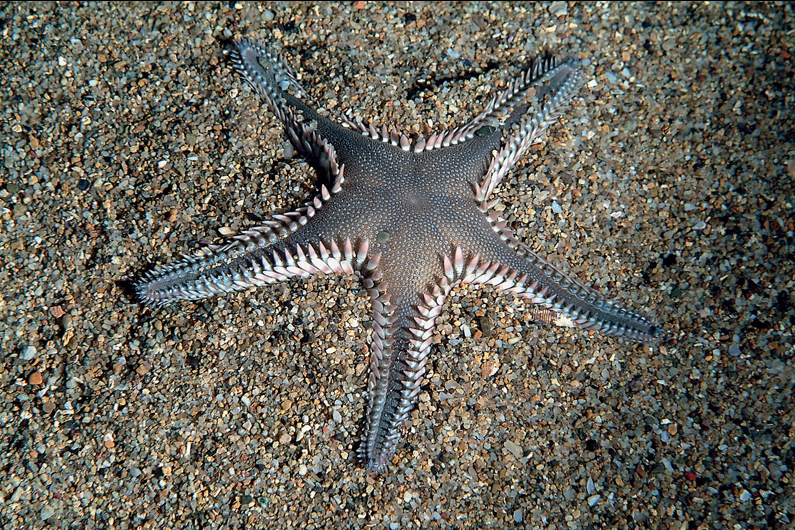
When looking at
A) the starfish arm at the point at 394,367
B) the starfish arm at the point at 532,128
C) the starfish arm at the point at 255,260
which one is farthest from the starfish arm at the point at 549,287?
the starfish arm at the point at 255,260

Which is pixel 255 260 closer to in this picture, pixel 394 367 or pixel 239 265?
pixel 239 265

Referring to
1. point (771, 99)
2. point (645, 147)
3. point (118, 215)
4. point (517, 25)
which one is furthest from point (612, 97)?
point (118, 215)

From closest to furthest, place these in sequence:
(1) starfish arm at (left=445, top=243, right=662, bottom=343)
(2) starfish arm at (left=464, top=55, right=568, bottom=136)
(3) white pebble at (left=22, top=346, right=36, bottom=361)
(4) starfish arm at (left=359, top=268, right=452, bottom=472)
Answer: (4) starfish arm at (left=359, top=268, right=452, bottom=472) < (1) starfish arm at (left=445, top=243, right=662, bottom=343) < (3) white pebble at (left=22, top=346, right=36, bottom=361) < (2) starfish arm at (left=464, top=55, right=568, bottom=136)

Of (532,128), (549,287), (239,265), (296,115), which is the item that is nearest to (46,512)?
(239,265)

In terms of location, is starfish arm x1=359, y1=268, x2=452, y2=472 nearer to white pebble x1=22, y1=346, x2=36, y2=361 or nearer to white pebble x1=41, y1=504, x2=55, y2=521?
white pebble x1=41, y1=504, x2=55, y2=521

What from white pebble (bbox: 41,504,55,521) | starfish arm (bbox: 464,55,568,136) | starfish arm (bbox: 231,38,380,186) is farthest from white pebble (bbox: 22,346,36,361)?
starfish arm (bbox: 464,55,568,136)

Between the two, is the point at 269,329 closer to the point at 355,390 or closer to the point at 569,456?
the point at 355,390
